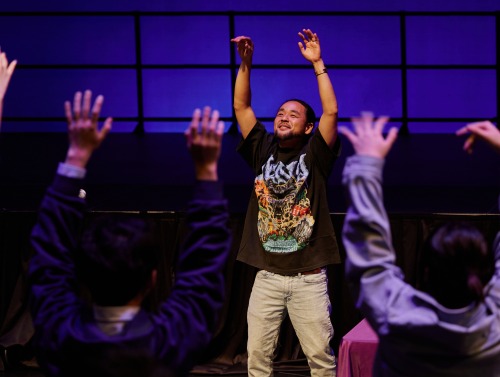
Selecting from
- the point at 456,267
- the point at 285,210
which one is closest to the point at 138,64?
the point at 285,210

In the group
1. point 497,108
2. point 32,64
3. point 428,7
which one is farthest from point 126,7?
point 497,108

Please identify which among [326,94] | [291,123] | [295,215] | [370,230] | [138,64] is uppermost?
[138,64]

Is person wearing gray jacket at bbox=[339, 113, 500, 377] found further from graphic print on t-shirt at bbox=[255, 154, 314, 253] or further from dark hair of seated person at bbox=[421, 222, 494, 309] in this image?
graphic print on t-shirt at bbox=[255, 154, 314, 253]

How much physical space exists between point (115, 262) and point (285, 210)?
1934 mm

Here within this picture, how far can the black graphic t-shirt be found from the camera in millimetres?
3545

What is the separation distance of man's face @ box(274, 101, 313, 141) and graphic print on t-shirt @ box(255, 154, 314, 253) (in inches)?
6.4

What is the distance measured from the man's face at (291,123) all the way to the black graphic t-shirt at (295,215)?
100 mm

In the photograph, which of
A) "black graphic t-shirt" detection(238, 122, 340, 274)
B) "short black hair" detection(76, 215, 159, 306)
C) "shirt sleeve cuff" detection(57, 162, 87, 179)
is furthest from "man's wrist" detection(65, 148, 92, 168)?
"black graphic t-shirt" detection(238, 122, 340, 274)

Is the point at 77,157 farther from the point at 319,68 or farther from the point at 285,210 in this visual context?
the point at 319,68

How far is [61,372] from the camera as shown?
1663 millimetres

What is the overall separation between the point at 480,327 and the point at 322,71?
203 centimetres

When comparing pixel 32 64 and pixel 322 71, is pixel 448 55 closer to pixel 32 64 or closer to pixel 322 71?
pixel 32 64

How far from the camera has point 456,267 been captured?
1.72 metres

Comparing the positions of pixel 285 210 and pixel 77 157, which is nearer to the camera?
pixel 77 157
